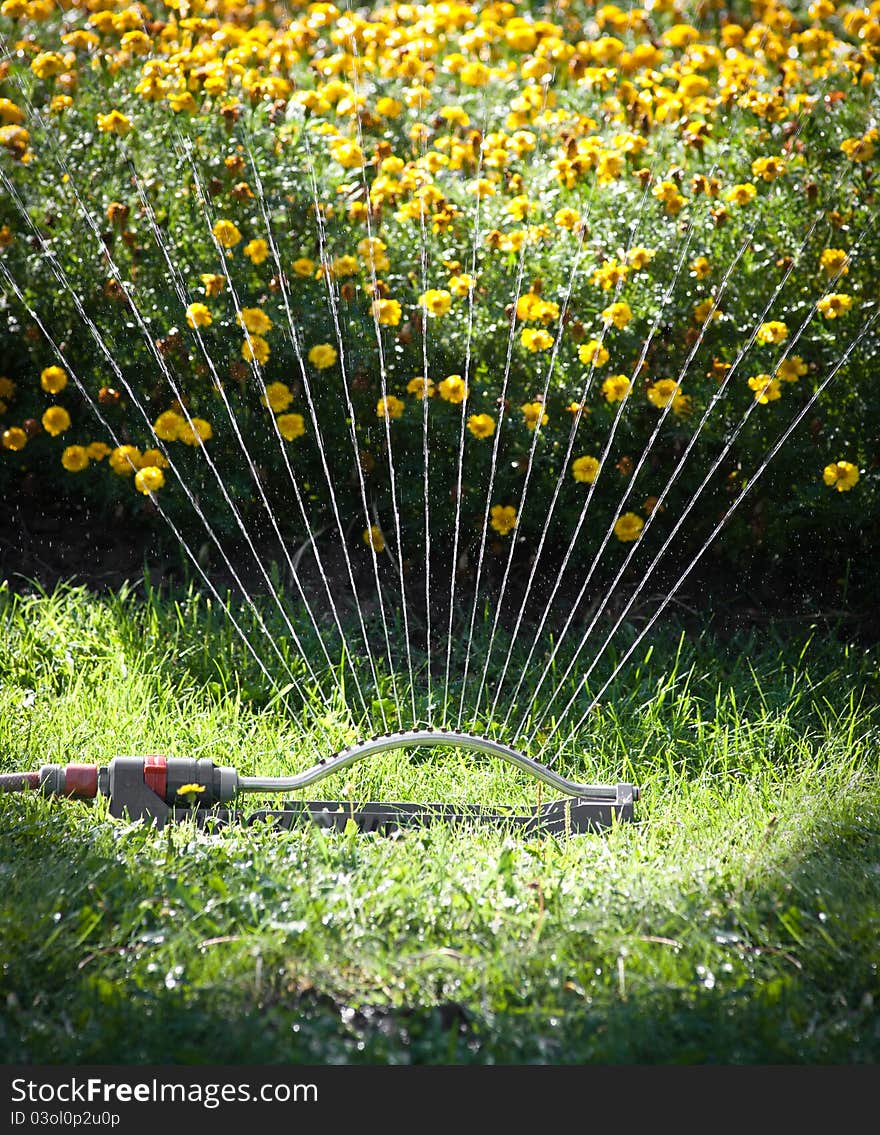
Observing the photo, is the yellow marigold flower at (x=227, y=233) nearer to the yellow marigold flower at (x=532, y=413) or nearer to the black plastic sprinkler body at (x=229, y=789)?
the yellow marigold flower at (x=532, y=413)

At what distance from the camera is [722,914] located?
7.29ft

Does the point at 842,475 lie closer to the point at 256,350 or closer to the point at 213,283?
the point at 256,350

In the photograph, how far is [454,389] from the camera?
316cm

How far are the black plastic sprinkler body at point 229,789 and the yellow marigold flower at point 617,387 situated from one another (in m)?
1.05

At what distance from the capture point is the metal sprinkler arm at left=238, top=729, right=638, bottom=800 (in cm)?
246

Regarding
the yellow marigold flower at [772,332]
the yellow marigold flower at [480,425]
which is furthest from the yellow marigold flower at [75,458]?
the yellow marigold flower at [772,332]

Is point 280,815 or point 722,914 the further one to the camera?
point 280,815

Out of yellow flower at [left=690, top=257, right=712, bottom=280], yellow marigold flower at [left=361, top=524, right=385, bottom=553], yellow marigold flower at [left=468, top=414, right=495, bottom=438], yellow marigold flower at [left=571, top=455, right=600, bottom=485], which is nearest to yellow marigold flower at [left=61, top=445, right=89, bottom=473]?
yellow marigold flower at [left=361, top=524, right=385, bottom=553]

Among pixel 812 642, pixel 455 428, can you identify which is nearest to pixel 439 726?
pixel 455 428

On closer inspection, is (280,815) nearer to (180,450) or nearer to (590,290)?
(180,450)

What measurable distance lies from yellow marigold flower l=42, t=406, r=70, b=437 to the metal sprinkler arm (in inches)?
48.1

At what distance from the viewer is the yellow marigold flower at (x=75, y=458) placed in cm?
329

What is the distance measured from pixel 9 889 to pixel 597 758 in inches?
50.8

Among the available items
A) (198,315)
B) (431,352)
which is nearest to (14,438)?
(198,315)
